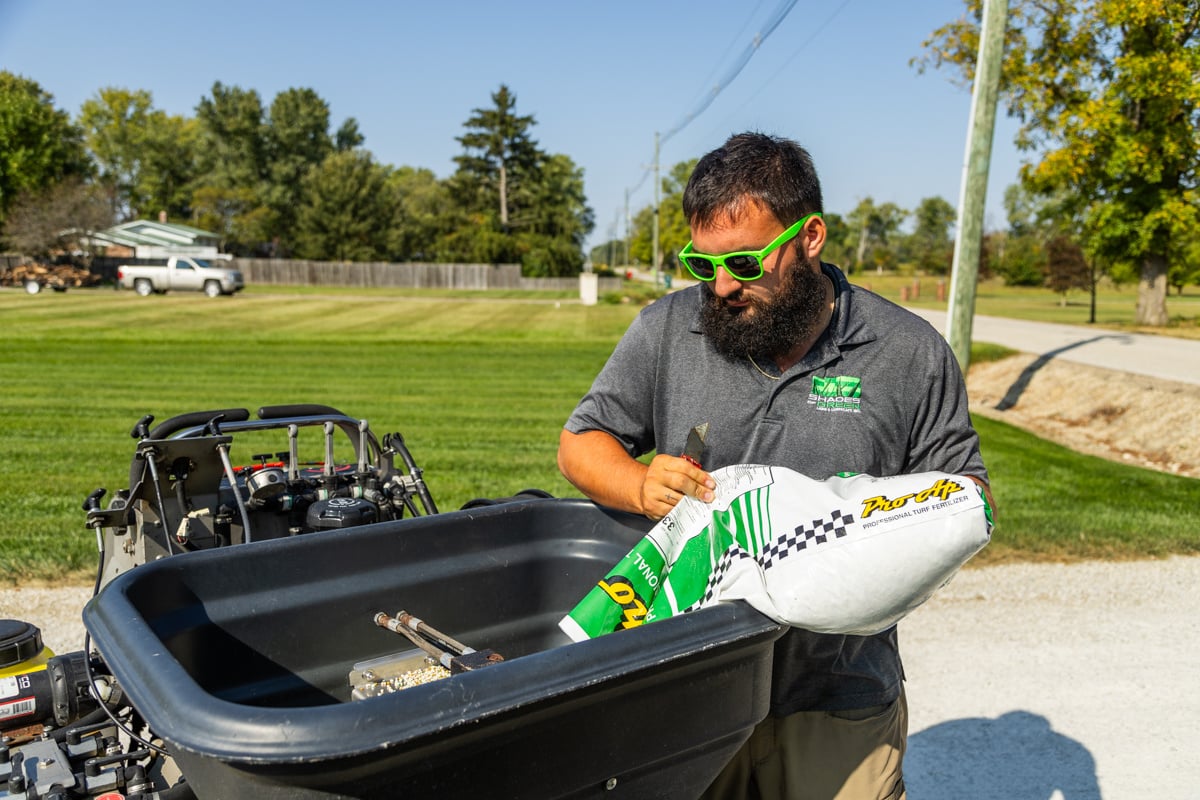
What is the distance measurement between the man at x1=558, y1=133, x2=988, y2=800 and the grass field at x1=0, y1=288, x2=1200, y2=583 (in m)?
4.59

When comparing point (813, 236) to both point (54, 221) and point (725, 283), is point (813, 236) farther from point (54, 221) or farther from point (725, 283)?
point (54, 221)

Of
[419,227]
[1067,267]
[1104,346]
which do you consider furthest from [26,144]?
[1104,346]

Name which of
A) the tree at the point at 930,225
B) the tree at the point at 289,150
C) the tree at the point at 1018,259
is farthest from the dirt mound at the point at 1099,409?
the tree at the point at 930,225

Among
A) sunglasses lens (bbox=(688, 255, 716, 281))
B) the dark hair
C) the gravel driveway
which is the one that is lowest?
the gravel driveway

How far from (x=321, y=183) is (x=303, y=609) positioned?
72.7 metres

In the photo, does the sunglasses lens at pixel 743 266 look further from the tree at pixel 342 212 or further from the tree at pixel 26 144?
the tree at pixel 342 212

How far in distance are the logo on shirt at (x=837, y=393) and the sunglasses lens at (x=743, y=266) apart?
0.31m

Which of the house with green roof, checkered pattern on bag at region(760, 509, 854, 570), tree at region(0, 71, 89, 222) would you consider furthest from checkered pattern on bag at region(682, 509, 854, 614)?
tree at region(0, 71, 89, 222)

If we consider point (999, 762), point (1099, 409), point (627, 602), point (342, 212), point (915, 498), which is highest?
point (342, 212)

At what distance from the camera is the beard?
7.97 ft

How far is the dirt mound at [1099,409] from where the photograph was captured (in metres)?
11.4

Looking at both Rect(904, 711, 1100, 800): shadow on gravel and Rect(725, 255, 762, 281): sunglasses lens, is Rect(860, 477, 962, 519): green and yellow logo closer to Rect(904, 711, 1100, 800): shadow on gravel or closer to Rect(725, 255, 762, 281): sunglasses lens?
Rect(725, 255, 762, 281): sunglasses lens

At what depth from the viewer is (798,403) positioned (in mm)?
2477

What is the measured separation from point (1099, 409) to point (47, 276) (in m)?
45.5
